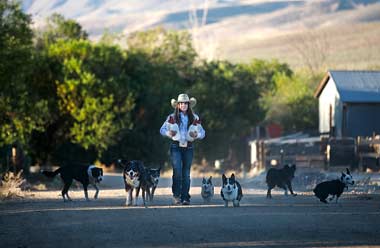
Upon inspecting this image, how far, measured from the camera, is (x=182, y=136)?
2012cm

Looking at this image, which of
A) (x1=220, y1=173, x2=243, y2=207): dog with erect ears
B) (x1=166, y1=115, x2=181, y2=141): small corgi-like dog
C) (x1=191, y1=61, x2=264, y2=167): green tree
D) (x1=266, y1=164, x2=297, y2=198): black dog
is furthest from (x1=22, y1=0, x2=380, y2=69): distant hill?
(x1=220, y1=173, x2=243, y2=207): dog with erect ears

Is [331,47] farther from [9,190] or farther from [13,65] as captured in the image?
[9,190]

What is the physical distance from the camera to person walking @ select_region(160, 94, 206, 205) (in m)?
20.0

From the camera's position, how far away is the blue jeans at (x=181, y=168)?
66.5 feet

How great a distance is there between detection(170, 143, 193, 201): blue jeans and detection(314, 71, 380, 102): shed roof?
31.1 m

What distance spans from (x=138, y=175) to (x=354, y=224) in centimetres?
587

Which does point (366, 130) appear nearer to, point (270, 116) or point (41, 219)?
point (270, 116)

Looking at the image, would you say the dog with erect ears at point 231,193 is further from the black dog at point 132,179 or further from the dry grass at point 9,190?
the dry grass at point 9,190

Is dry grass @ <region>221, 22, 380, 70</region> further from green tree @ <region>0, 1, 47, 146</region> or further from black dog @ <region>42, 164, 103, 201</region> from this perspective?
black dog @ <region>42, 164, 103, 201</region>

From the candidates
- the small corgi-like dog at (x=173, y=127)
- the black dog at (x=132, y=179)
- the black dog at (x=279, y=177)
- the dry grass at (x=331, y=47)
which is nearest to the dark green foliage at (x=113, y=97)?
the black dog at (x=279, y=177)

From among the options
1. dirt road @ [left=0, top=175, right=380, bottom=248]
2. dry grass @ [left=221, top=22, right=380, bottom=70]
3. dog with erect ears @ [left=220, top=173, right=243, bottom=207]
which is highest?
dry grass @ [left=221, top=22, right=380, bottom=70]

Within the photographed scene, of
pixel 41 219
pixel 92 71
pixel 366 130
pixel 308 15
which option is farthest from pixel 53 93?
pixel 308 15

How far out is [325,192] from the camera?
21.1 meters

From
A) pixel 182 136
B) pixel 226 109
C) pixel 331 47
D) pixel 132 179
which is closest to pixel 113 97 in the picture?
pixel 226 109
